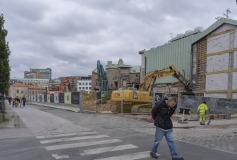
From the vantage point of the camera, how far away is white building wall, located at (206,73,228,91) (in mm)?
33219

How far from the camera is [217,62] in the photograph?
34500 mm

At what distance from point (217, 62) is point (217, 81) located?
78.8 inches

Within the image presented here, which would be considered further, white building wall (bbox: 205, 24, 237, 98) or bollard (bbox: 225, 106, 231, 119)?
white building wall (bbox: 205, 24, 237, 98)

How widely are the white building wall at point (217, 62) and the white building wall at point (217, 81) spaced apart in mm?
724

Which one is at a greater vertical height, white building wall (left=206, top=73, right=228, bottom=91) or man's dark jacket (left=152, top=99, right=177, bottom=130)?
white building wall (left=206, top=73, right=228, bottom=91)

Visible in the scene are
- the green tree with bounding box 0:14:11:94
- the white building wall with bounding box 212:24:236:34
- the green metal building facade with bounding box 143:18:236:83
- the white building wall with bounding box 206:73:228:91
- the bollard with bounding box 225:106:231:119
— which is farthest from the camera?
the green metal building facade with bounding box 143:18:236:83

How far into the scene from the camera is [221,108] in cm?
2728

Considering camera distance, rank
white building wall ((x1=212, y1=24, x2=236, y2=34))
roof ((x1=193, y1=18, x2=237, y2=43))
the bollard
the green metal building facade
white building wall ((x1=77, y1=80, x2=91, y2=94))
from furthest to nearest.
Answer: white building wall ((x1=77, y1=80, x2=91, y2=94)), the green metal building facade, white building wall ((x1=212, y1=24, x2=236, y2=34)), roof ((x1=193, y1=18, x2=237, y2=43)), the bollard

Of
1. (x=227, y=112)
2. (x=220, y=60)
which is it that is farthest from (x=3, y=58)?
(x=220, y=60)

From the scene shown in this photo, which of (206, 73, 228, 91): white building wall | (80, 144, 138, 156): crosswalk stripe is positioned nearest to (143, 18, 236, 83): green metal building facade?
(206, 73, 228, 91): white building wall

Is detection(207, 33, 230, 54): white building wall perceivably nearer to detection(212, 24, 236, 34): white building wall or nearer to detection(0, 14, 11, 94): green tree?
detection(212, 24, 236, 34): white building wall

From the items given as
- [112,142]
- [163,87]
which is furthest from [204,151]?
[163,87]

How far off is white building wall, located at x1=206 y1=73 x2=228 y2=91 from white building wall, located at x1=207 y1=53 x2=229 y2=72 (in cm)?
72

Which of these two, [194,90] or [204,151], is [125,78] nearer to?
[194,90]
